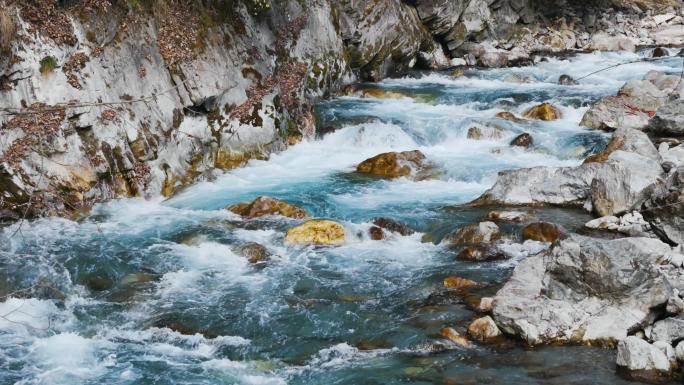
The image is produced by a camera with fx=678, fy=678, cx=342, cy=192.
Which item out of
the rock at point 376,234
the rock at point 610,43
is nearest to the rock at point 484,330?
the rock at point 376,234

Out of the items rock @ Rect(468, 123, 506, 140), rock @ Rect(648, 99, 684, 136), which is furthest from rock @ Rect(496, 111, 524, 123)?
rock @ Rect(648, 99, 684, 136)

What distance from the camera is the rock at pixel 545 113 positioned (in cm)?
1791

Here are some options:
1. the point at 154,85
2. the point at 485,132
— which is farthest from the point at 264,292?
the point at 485,132

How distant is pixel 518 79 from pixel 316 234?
1438 cm

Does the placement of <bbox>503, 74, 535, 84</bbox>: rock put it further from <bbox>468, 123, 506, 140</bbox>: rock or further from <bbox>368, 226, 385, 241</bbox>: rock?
<bbox>368, 226, 385, 241</bbox>: rock

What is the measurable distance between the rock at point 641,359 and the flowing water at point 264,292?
0.56ft

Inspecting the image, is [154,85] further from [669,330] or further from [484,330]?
[669,330]

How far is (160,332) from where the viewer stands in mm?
7789

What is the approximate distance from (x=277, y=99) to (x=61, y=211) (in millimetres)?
6519

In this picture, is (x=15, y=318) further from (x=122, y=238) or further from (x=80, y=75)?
(x=80, y=75)

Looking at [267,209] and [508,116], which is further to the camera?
[508,116]

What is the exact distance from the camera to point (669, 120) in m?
15.4

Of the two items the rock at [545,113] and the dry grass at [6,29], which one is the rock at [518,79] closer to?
the rock at [545,113]

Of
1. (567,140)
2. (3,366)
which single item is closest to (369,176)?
(567,140)
